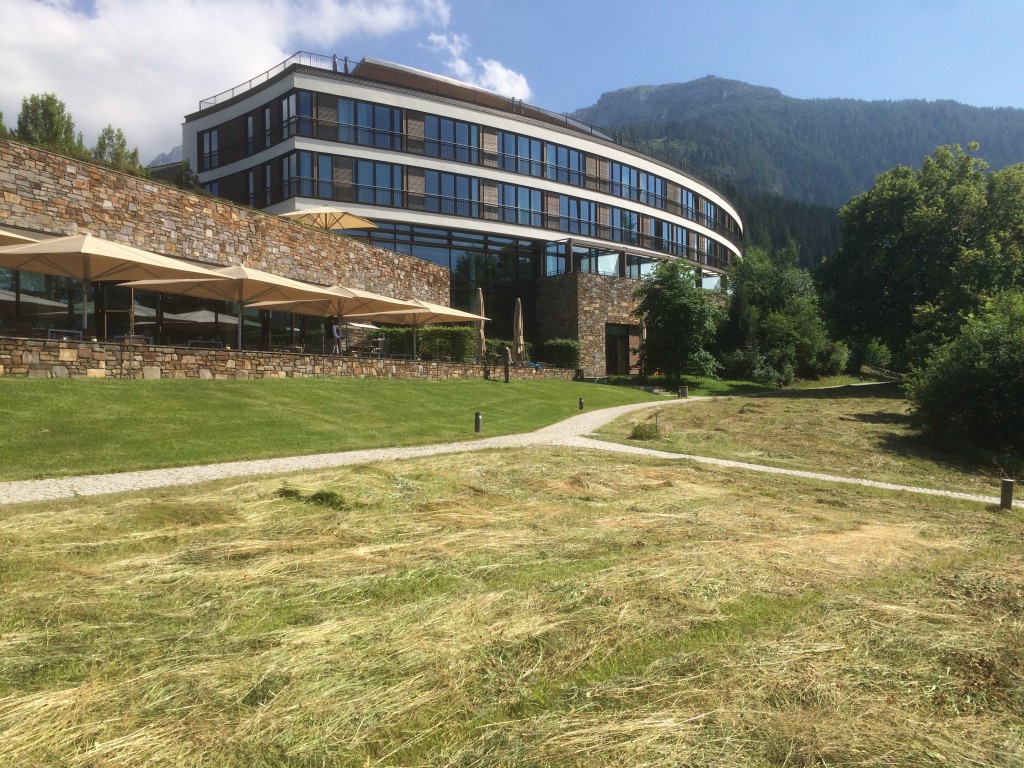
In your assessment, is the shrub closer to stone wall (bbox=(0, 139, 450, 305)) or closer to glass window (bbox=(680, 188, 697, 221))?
stone wall (bbox=(0, 139, 450, 305))

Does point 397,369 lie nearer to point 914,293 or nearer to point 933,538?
point 933,538

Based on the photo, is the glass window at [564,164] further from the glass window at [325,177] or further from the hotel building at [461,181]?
the glass window at [325,177]

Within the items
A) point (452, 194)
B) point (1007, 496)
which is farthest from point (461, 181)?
point (1007, 496)

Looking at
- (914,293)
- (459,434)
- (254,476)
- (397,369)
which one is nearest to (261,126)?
(397,369)

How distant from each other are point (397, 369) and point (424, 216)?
15.7 meters

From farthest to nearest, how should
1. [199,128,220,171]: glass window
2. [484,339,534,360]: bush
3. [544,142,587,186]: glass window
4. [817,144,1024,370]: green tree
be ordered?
[544,142,587,186]: glass window < [199,128,220,171]: glass window < [484,339,534,360]: bush < [817,144,1024,370]: green tree

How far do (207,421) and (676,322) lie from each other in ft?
82.9

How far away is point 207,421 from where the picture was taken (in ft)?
41.0

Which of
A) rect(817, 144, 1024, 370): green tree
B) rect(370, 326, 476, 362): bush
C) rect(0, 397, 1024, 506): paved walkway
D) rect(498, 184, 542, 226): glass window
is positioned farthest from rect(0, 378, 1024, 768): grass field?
rect(498, 184, 542, 226): glass window

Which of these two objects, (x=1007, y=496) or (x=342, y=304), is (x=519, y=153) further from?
(x=1007, y=496)

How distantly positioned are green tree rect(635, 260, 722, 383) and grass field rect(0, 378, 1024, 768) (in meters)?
26.3

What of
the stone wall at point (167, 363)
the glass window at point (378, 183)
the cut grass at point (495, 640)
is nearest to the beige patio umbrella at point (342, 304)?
the stone wall at point (167, 363)

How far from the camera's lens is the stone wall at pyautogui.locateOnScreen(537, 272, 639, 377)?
36.8m

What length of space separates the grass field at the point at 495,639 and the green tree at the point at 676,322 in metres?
26.3
